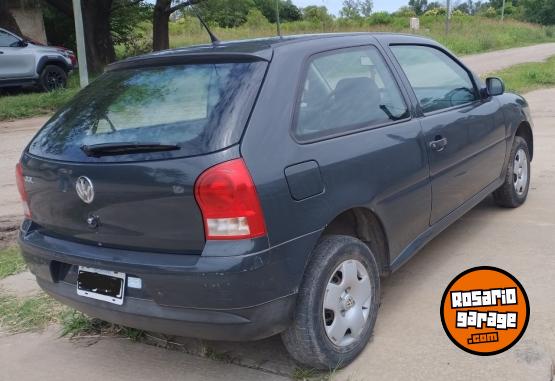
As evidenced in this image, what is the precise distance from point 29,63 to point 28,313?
12.5 meters

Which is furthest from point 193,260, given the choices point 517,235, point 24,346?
point 517,235

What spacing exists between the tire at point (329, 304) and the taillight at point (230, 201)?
0.42 m

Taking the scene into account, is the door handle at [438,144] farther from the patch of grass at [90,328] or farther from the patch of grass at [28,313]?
the patch of grass at [28,313]

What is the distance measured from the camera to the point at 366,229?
322 centimetres

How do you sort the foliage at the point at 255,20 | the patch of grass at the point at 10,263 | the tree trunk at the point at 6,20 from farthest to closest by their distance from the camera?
1. the foliage at the point at 255,20
2. the tree trunk at the point at 6,20
3. the patch of grass at the point at 10,263

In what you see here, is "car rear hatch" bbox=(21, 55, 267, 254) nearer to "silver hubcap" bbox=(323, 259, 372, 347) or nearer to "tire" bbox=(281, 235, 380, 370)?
"tire" bbox=(281, 235, 380, 370)

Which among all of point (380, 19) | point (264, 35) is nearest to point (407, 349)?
point (264, 35)

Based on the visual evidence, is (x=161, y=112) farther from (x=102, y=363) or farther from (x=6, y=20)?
(x=6, y=20)

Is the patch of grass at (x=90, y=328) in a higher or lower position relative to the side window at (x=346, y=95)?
lower

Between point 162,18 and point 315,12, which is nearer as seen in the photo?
point 162,18

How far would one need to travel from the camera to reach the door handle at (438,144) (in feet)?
12.0

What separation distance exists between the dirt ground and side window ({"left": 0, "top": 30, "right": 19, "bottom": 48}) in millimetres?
12713

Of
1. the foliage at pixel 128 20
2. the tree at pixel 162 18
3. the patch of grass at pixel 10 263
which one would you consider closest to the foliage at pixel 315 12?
the foliage at pixel 128 20

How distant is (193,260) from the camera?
8.36 feet
